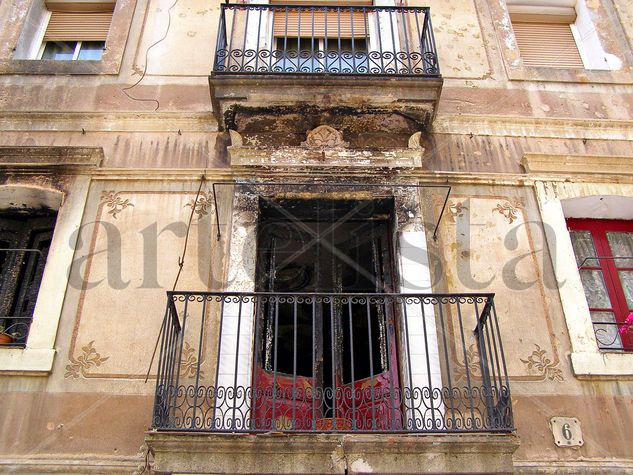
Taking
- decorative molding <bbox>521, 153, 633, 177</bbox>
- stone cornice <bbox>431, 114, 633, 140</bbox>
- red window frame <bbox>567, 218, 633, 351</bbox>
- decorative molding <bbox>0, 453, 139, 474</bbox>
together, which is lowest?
decorative molding <bbox>0, 453, 139, 474</bbox>

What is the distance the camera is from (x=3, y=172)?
21.4 ft

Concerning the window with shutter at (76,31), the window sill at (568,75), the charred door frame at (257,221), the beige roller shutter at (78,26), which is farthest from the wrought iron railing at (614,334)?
the beige roller shutter at (78,26)

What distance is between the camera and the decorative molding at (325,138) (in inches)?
270

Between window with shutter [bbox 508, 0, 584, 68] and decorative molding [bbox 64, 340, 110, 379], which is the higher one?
window with shutter [bbox 508, 0, 584, 68]

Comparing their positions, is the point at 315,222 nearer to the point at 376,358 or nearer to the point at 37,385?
the point at 376,358

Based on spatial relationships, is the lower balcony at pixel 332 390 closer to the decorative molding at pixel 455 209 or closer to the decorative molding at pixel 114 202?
the decorative molding at pixel 455 209

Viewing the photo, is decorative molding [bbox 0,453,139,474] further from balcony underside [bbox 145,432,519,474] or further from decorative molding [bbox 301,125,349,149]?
decorative molding [bbox 301,125,349,149]

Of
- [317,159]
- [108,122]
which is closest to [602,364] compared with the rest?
[317,159]

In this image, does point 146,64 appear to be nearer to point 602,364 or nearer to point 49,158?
point 49,158

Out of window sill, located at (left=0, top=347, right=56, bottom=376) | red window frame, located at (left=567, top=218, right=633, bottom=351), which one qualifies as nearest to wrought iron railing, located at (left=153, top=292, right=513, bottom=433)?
window sill, located at (left=0, top=347, right=56, bottom=376)

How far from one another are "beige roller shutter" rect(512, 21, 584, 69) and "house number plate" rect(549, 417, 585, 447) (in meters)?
4.48

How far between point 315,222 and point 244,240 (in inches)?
38.7

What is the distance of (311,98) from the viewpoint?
6.82 meters

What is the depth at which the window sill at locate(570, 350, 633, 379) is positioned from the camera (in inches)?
219
